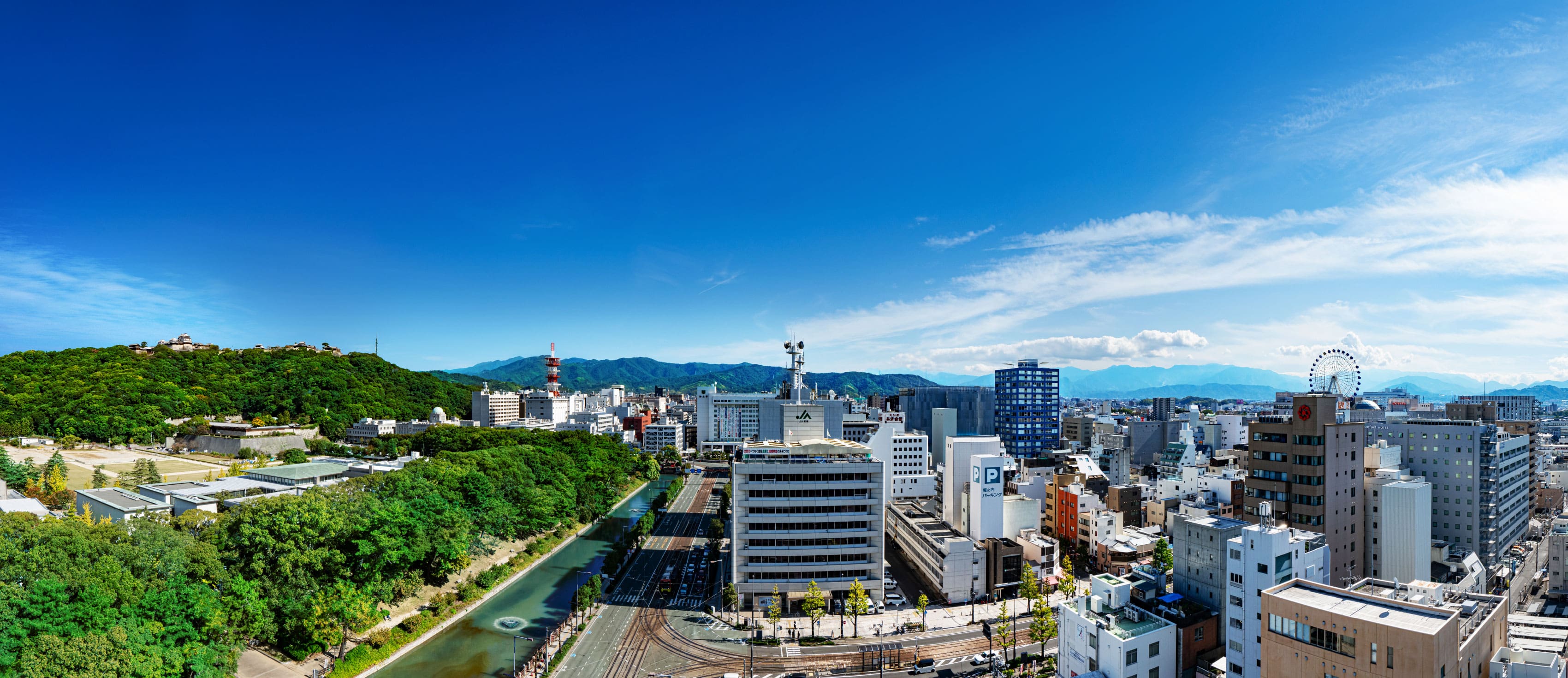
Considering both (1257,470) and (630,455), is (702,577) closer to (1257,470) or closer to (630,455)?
(1257,470)

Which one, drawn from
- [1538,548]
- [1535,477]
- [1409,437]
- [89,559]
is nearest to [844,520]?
[89,559]

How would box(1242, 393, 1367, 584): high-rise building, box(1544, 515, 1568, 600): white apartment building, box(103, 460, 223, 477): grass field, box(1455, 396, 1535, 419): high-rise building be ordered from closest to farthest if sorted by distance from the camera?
box(1242, 393, 1367, 584): high-rise building → box(1544, 515, 1568, 600): white apartment building → box(103, 460, 223, 477): grass field → box(1455, 396, 1535, 419): high-rise building

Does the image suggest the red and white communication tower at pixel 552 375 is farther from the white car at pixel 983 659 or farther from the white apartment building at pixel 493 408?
the white car at pixel 983 659

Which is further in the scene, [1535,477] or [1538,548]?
[1535,477]

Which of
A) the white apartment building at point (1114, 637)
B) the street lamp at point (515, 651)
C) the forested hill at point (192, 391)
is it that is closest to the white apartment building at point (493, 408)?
the forested hill at point (192, 391)

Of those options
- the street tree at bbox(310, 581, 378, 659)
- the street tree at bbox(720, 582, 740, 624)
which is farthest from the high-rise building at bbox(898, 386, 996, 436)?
the street tree at bbox(310, 581, 378, 659)

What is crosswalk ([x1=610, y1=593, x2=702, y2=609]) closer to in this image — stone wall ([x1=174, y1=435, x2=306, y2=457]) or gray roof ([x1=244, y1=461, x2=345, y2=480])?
gray roof ([x1=244, y1=461, x2=345, y2=480])
